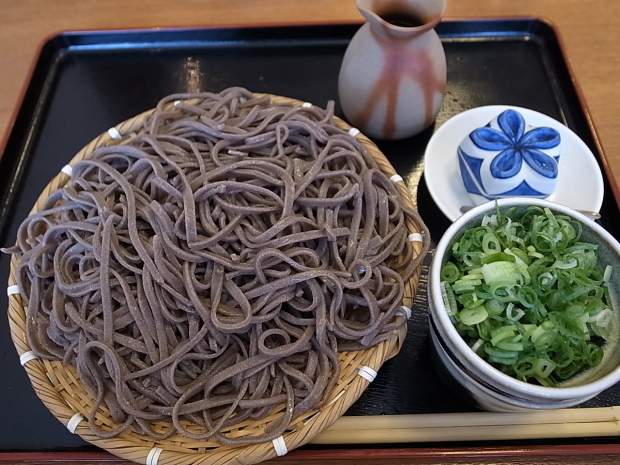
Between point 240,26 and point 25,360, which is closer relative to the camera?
point 25,360

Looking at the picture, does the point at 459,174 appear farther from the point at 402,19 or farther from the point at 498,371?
the point at 498,371

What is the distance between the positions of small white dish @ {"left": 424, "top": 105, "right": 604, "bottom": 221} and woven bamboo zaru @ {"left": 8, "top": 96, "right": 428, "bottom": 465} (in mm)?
333

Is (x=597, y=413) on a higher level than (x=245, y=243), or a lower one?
lower

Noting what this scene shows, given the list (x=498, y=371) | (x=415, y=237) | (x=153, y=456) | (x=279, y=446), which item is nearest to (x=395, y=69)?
(x=415, y=237)

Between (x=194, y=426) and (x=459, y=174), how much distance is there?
99cm

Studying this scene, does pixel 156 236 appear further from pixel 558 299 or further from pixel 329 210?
pixel 558 299

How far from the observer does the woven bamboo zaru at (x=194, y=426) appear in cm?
97

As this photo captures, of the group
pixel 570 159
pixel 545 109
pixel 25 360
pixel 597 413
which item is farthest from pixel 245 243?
pixel 545 109

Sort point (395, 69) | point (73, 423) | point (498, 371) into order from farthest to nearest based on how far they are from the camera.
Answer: point (395, 69)
point (73, 423)
point (498, 371)

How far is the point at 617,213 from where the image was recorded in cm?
142

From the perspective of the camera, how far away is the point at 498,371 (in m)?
0.89

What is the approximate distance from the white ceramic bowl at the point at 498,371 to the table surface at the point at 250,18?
0.90m

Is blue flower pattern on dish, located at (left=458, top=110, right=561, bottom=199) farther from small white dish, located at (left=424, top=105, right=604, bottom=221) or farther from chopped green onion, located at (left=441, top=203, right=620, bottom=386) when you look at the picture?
→ chopped green onion, located at (left=441, top=203, right=620, bottom=386)

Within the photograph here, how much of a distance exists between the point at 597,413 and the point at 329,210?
0.77 metres
